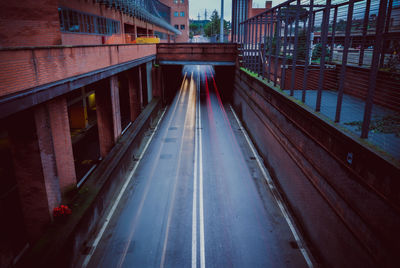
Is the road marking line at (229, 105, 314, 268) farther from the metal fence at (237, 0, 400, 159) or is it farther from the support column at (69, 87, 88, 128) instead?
the support column at (69, 87, 88, 128)

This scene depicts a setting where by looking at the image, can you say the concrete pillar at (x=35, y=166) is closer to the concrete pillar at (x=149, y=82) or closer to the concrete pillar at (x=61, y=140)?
the concrete pillar at (x=61, y=140)

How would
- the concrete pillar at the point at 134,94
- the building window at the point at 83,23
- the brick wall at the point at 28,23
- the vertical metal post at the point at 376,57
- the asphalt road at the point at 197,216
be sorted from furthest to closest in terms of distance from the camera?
the concrete pillar at the point at 134,94, the building window at the point at 83,23, the brick wall at the point at 28,23, the asphalt road at the point at 197,216, the vertical metal post at the point at 376,57

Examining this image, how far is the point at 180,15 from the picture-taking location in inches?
3127

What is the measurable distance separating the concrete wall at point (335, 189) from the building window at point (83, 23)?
36.0 feet

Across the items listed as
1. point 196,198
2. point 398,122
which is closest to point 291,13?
point 398,122

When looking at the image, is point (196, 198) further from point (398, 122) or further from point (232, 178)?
point (398, 122)

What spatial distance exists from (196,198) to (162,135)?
27.4ft

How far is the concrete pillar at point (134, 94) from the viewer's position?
61.2 ft

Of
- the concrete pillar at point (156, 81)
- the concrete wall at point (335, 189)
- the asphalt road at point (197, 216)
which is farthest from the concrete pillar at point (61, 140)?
the concrete pillar at point (156, 81)

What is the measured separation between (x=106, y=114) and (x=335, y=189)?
987 cm

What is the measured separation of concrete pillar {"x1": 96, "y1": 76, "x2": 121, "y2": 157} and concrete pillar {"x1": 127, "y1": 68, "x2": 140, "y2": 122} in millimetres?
5414

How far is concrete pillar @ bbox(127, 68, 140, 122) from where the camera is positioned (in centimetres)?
1864

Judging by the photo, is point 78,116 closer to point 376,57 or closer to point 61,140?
point 61,140

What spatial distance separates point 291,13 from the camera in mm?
12031
